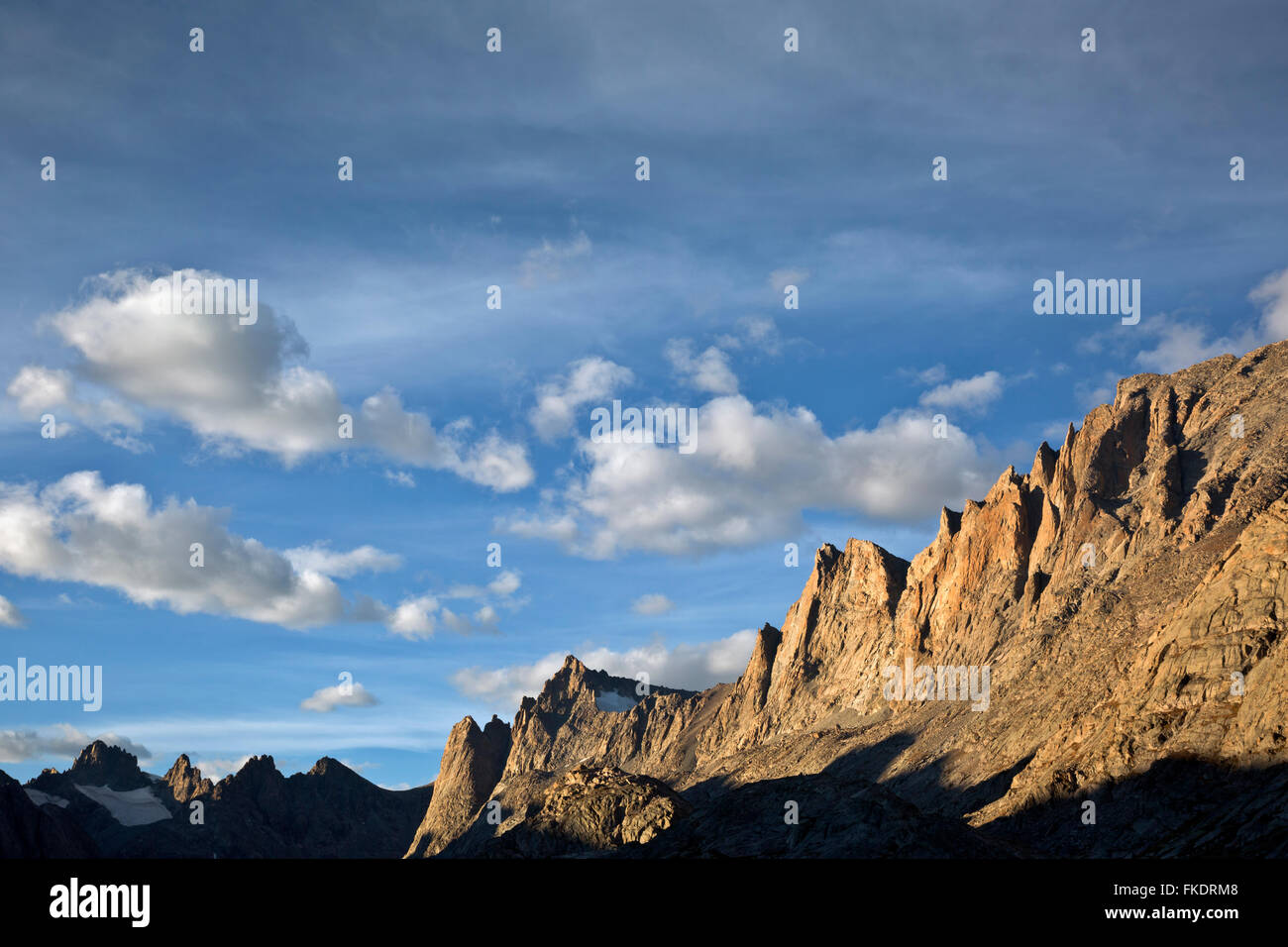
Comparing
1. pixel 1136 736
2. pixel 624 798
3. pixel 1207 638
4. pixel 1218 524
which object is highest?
pixel 1218 524

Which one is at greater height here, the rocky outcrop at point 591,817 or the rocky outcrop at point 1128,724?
the rocky outcrop at point 1128,724

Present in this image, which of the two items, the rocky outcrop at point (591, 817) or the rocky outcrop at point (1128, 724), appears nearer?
the rocky outcrop at point (1128, 724)

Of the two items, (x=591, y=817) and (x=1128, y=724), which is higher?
(x=1128, y=724)

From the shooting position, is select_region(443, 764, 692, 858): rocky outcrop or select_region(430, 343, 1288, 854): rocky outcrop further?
select_region(443, 764, 692, 858): rocky outcrop

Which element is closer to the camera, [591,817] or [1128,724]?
[1128,724]

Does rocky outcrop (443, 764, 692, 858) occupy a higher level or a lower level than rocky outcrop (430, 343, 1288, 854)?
lower
